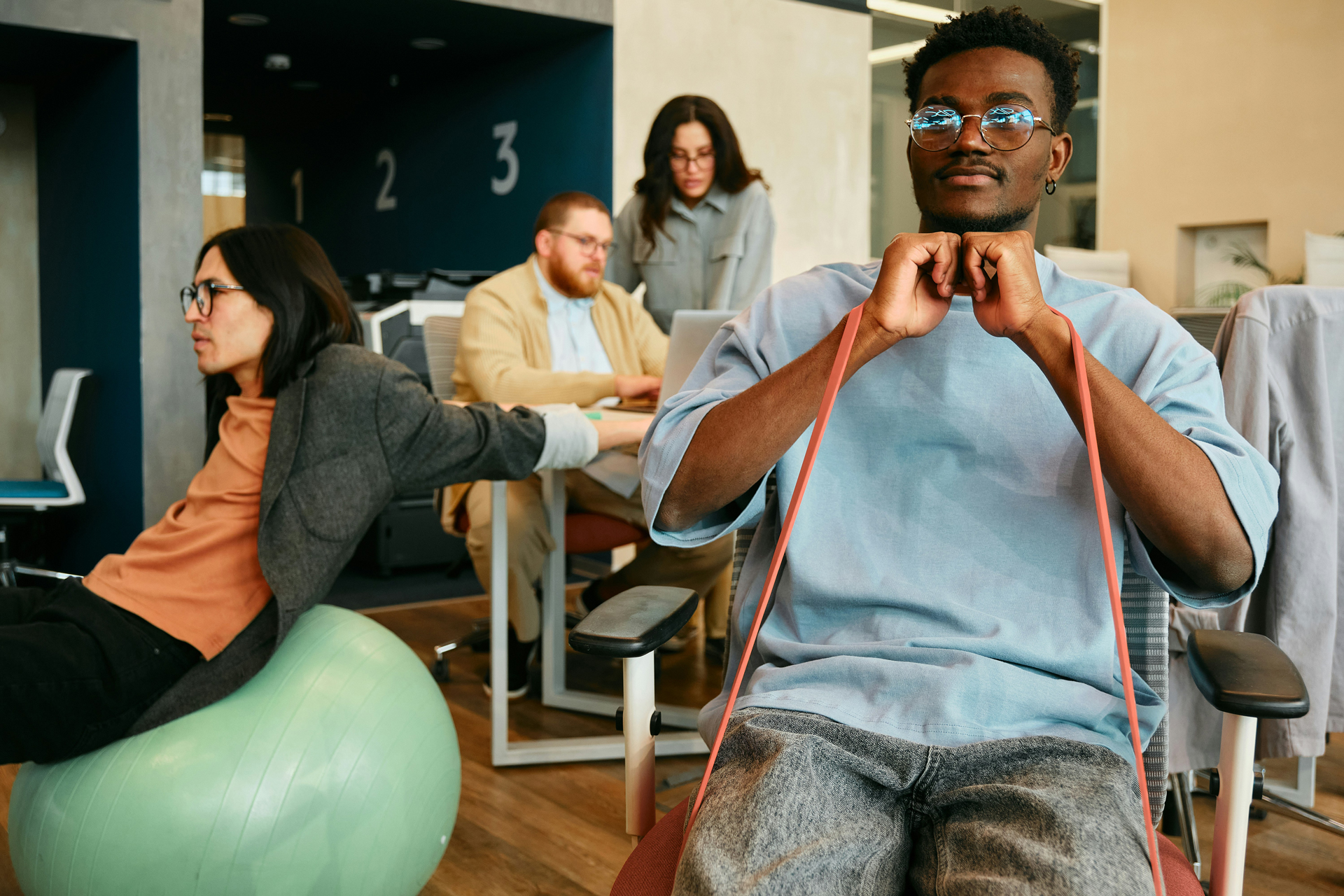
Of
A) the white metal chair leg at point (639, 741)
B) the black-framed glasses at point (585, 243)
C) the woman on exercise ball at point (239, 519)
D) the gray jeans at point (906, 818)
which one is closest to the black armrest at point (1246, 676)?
the gray jeans at point (906, 818)

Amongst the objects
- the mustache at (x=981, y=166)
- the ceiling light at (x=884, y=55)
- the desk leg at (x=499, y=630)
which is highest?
the ceiling light at (x=884, y=55)

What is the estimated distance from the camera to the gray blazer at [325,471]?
170cm

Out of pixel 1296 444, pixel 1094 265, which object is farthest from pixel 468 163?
pixel 1296 444

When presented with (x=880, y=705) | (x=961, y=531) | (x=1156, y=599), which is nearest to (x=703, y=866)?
(x=880, y=705)

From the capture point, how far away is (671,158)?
332cm

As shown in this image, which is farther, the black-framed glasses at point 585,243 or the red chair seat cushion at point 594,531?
the black-framed glasses at point 585,243

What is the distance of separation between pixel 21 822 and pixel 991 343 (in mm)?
1559

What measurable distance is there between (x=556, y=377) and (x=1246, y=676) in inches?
83.5

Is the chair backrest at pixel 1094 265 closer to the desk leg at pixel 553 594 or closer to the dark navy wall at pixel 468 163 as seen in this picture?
the dark navy wall at pixel 468 163

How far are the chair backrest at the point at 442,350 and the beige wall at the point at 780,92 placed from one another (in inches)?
81.7

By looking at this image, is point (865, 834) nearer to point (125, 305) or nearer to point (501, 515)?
point (501, 515)

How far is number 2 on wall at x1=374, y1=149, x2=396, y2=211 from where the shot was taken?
22.9 feet

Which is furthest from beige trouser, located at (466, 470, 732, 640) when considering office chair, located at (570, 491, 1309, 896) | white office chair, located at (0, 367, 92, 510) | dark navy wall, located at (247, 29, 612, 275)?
dark navy wall, located at (247, 29, 612, 275)

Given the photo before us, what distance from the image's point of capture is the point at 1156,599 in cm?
119
